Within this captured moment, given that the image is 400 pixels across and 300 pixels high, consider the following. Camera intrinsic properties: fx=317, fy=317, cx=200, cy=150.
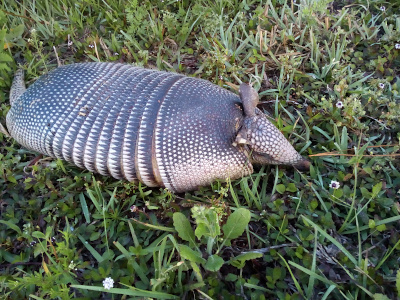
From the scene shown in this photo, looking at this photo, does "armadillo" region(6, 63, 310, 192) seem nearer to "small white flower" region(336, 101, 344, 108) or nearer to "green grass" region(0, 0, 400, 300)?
"green grass" region(0, 0, 400, 300)

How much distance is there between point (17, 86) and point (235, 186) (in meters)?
2.94

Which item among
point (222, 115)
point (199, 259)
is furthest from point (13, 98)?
point (199, 259)

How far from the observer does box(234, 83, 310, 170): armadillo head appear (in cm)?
274

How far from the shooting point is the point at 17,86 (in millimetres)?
3902

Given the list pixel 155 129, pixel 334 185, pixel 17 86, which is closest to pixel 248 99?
pixel 155 129

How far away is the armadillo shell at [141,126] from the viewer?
2.76 m

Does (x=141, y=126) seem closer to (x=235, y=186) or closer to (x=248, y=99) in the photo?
(x=248, y=99)

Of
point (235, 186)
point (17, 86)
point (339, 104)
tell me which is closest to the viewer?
point (235, 186)

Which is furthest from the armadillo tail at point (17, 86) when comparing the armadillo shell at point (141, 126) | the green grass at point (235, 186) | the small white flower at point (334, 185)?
the small white flower at point (334, 185)

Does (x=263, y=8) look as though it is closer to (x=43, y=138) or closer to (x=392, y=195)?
(x=392, y=195)

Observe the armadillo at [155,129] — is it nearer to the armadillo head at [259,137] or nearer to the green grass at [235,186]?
the armadillo head at [259,137]

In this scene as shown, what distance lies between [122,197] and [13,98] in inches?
74.8

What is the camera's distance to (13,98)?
3.75 meters

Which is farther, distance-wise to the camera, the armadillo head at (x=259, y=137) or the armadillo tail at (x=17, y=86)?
the armadillo tail at (x=17, y=86)
